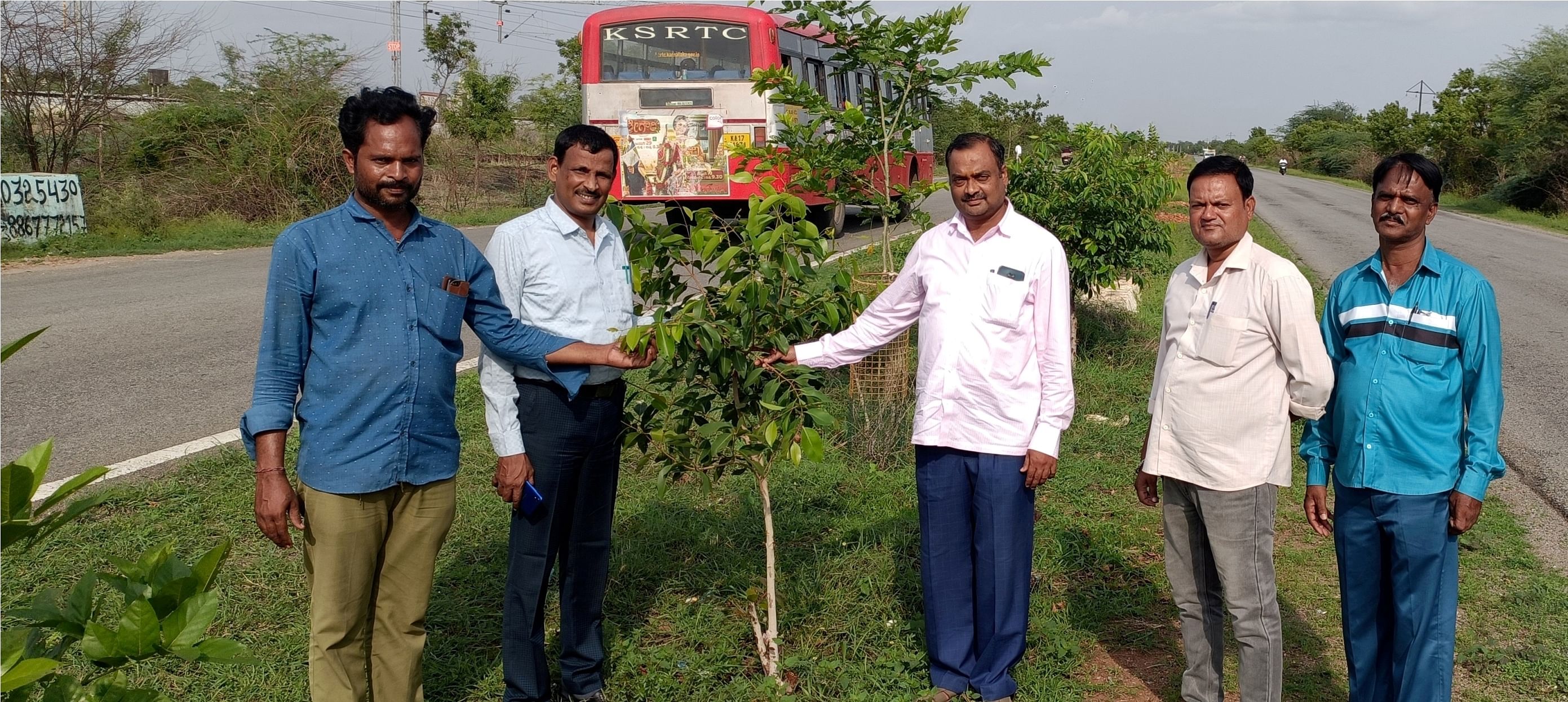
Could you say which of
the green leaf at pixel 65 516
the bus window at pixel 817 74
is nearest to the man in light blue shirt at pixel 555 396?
the green leaf at pixel 65 516

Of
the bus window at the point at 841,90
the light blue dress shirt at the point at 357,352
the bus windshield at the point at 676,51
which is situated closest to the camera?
the light blue dress shirt at the point at 357,352

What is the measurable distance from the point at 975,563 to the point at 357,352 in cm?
192

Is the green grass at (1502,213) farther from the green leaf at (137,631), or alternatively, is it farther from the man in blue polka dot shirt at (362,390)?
the green leaf at (137,631)

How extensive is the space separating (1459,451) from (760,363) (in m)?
1.88

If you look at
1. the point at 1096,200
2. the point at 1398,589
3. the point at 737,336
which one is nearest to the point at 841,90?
the point at 1096,200

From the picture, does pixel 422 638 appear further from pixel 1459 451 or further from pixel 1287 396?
pixel 1459 451

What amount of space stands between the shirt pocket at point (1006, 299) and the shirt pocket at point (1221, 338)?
0.51 m

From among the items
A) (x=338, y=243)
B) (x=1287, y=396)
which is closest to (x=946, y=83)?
(x=1287, y=396)

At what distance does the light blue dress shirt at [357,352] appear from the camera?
2.57 metres

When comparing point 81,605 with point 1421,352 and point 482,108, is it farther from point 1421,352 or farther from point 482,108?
point 482,108

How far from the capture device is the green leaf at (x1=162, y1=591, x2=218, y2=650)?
5.26 feet

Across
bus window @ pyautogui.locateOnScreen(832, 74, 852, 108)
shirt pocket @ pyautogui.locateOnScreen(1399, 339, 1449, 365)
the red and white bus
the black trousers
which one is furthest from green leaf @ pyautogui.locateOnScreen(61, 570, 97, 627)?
bus window @ pyautogui.locateOnScreen(832, 74, 852, 108)

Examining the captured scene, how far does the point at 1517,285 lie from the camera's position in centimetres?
1363

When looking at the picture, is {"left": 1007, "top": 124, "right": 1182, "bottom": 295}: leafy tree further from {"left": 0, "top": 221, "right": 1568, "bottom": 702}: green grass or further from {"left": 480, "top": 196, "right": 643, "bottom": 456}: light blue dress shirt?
{"left": 480, "top": 196, "right": 643, "bottom": 456}: light blue dress shirt
